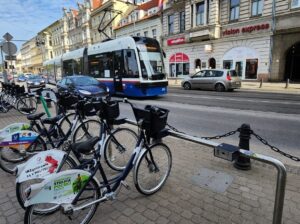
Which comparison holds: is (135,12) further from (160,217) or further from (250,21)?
(160,217)

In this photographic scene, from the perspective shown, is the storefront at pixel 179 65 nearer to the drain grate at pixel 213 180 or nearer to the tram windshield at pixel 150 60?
the tram windshield at pixel 150 60

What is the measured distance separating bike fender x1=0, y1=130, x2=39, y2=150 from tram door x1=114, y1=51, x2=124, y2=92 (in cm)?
946

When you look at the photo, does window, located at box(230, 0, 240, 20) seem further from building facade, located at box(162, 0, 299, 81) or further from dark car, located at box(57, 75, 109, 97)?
dark car, located at box(57, 75, 109, 97)

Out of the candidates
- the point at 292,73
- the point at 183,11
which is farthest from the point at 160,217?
the point at 183,11

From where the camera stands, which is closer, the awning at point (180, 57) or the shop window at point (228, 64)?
the shop window at point (228, 64)

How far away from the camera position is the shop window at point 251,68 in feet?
72.8

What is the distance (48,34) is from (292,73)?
270ft

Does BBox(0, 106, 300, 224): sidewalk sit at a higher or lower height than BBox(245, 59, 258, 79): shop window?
lower

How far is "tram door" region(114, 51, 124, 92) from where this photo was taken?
12.8 meters

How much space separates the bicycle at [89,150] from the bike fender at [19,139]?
1168 millimetres

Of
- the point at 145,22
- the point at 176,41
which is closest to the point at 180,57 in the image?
the point at 176,41

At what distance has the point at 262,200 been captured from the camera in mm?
2994

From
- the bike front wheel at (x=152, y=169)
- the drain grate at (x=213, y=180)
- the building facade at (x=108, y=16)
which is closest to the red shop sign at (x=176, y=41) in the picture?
the building facade at (x=108, y=16)

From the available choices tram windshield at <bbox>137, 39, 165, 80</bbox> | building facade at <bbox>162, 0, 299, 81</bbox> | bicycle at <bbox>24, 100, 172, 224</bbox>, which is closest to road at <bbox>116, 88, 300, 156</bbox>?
tram windshield at <bbox>137, 39, 165, 80</bbox>
